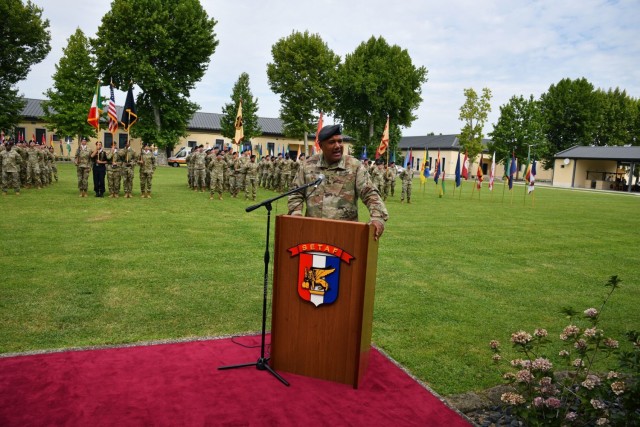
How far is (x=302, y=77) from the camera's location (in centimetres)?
5150

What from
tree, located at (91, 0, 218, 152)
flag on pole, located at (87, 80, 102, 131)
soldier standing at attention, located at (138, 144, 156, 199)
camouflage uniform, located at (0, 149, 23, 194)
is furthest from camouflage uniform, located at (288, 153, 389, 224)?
tree, located at (91, 0, 218, 152)

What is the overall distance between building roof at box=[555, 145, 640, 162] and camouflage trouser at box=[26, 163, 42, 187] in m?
51.0

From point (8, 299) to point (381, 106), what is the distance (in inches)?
2019

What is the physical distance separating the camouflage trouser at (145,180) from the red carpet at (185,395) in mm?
13854

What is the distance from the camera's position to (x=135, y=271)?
23.1 ft

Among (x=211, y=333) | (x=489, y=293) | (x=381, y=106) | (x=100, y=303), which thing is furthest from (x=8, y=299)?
(x=381, y=106)

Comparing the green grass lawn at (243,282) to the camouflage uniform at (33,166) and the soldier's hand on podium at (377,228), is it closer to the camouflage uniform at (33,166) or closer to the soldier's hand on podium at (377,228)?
the soldier's hand on podium at (377,228)

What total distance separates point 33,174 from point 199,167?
22.0 ft

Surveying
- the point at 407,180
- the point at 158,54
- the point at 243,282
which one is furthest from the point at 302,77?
the point at 243,282

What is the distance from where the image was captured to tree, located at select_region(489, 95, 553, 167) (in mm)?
55844

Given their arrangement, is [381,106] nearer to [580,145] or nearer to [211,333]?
[580,145]

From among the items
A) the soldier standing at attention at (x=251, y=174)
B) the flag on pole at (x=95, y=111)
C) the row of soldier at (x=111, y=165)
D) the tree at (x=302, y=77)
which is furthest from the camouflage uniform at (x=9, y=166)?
the tree at (x=302, y=77)

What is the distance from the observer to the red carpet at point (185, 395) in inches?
124

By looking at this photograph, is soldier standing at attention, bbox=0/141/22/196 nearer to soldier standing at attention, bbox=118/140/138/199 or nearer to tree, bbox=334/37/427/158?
soldier standing at attention, bbox=118/140/138/199
